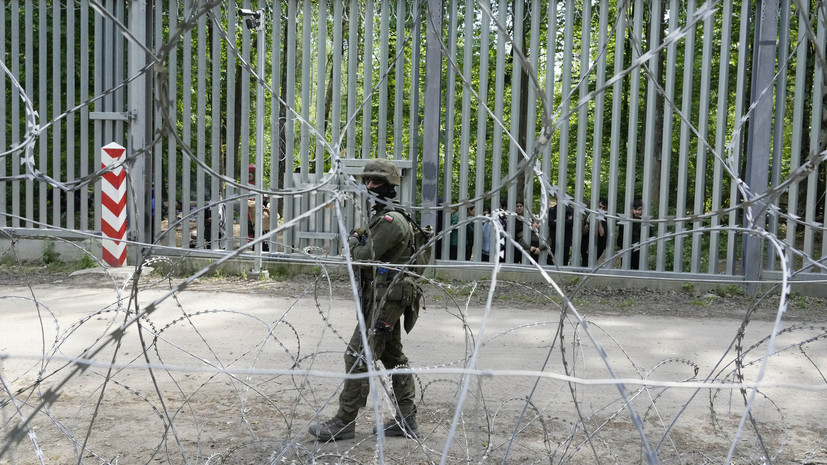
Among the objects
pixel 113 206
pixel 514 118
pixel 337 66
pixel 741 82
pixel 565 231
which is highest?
pixel 337 66

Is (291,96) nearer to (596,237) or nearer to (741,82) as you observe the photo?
(596,237)

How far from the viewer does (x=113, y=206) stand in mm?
9602

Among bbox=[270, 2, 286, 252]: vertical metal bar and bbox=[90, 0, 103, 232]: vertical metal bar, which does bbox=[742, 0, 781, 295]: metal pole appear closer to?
bbox=[270, 2, 286, 252]: vertical metal bar

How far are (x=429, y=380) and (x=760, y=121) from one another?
16.4 ft

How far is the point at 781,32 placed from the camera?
8.48 m

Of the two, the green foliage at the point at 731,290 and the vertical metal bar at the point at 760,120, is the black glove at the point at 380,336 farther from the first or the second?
the green foliage at the point at 731,290

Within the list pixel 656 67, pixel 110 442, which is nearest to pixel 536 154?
pixel 110 442

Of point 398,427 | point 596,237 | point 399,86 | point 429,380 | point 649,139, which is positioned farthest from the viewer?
point 399,86

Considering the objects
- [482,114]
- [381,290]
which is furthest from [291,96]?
[381,290]

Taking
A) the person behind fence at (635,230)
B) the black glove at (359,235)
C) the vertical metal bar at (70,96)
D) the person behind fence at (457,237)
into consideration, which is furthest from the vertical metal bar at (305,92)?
the black glove at (359,235)

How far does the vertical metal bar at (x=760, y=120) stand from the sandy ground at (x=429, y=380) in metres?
0.48

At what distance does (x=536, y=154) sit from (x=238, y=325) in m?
4.81

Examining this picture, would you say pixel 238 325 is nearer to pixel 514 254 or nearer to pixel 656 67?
pixel 514 254

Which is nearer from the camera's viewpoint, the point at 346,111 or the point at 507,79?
the point at 346,111
